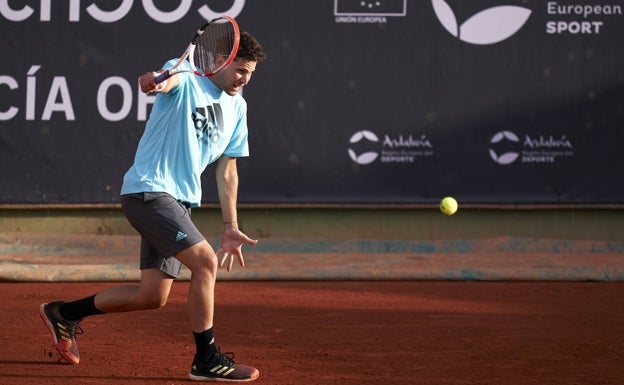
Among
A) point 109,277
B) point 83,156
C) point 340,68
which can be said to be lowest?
point 109,277

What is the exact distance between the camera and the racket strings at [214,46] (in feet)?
15.9

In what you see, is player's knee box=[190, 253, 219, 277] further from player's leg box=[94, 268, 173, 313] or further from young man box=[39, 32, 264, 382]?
player's leg box=[94, 268, 173, 313]

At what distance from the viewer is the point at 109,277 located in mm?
7980

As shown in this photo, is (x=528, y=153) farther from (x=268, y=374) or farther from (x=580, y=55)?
(x=268, y=374)

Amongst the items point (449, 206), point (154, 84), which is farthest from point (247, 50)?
point (449, 206)

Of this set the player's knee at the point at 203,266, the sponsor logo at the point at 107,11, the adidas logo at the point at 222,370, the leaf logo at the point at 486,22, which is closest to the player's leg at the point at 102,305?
the player's knee at the point at 203,266

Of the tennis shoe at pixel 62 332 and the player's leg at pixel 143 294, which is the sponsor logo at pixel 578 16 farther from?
the tennis shoe at pixel 62 332

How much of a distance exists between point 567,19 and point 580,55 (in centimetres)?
32

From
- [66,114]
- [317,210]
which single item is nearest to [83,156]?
[66,114]

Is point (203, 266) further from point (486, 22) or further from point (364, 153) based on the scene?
point (486, 22)

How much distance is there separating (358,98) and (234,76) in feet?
13.5

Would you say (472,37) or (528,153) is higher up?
(472,37)

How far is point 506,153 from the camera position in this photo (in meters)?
8.85

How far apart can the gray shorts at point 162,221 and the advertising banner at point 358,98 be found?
160 inches
